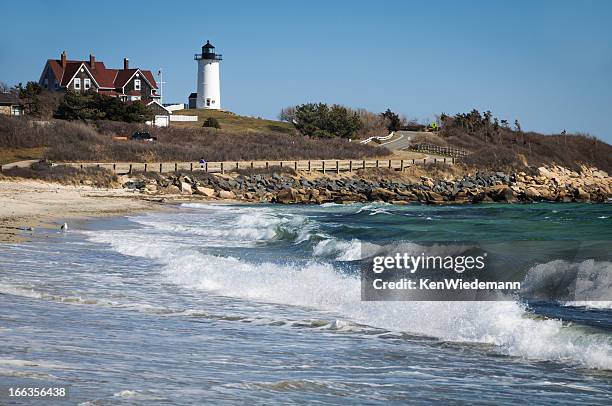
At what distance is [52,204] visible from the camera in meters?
31.3

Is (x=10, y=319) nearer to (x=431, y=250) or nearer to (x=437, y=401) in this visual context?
(x=437, y=401)

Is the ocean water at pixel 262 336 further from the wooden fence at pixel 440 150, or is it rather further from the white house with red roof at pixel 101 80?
the white house with red roof at pixel 101 80

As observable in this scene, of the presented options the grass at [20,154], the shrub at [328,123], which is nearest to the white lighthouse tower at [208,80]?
the shrub at [328,123]

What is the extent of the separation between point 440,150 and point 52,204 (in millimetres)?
53086

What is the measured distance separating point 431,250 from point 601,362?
11654 millimetres

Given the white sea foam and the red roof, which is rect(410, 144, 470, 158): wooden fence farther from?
the white sea foam

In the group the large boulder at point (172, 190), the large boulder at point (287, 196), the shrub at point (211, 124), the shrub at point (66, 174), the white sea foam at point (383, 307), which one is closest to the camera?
the white sea foam at point (383, 307)

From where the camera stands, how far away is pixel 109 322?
10.5 metres

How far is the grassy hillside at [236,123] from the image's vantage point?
8512 cm

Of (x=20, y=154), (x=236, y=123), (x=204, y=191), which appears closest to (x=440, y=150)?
(x=236, y=123)

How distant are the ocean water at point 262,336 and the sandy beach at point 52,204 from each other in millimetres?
4457

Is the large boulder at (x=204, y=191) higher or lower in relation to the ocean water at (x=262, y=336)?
higher

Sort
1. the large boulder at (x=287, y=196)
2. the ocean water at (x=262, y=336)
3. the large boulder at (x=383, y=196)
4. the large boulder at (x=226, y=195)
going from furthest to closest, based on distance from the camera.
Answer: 1. the large boulder at (x=383, y=196)
2. the large boulder at (x=287, y=196)
3. the large boulder at (x=226, y=195)
4. the ocean water at (x=262, y=336)

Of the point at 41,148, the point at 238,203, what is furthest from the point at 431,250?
the point at 41,148
